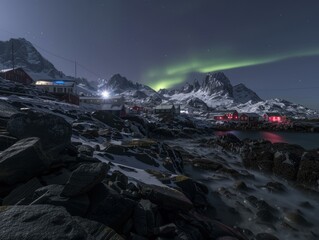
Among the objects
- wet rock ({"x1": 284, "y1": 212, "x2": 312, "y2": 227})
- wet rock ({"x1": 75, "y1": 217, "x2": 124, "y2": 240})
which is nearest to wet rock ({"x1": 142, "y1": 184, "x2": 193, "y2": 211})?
wet rock ({"x1": 75, "y1": 217, "x2": 124, "y2": 240})

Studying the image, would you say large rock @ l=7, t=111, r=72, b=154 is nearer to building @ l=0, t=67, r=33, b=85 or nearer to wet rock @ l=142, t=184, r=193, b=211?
wet rock @ l=142, t=184, r=193, b=211

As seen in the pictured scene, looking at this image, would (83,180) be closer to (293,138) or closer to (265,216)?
(265,216)

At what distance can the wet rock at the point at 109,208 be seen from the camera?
21.5ft

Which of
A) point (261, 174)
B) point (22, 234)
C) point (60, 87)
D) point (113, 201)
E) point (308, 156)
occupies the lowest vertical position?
point (261, 174)

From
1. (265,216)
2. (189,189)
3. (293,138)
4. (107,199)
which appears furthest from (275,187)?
(293,138)

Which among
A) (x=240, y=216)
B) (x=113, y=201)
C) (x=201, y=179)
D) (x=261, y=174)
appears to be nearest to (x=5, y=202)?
(x=113, y=201)

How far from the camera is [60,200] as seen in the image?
6141 millimetres

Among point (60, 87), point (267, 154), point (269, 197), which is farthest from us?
point (60, 87)

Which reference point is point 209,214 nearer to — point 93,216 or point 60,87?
point 93,216

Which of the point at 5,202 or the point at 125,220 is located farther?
the point at 125,220

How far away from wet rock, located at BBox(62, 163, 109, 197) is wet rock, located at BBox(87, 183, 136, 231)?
35 cm

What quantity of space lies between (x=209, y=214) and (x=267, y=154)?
1882 centimetres

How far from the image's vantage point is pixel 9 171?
23.6ft

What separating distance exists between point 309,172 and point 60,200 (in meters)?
24.2
